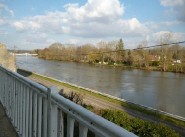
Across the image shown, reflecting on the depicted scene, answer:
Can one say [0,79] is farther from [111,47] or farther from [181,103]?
Result: [111,47]

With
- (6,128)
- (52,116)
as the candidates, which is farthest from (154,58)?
(52,116)

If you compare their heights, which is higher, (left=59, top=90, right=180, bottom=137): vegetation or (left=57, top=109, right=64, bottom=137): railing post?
(left=57, top=109, right=64, bottom=137): railing post

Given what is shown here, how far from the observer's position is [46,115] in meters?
2.83

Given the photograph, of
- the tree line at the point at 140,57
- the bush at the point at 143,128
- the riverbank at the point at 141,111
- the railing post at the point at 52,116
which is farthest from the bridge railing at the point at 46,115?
the tree line at the point at 140,57

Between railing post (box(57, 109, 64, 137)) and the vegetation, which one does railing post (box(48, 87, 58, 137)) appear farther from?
the vegetation

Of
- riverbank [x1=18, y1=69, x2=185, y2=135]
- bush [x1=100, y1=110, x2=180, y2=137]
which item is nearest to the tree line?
riverbank [x1=18, y1=69, x2=185, y2=135]

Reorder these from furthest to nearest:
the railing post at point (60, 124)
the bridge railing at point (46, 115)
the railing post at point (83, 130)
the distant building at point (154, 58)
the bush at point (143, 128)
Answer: the distant building at point (154, 58) < the bush at point (143, 128) < the railing post at point (60, 124) < the railing post at point (83, 130) < the bridge railing at point (46, 115)

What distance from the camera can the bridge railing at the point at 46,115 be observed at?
166 centimetres

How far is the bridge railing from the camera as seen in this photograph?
5.46 ft

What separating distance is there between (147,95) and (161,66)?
157 ft

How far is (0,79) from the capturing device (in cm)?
616

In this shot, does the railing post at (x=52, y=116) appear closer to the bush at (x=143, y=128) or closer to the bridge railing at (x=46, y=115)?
the bridge railing at (x=46, y=115)

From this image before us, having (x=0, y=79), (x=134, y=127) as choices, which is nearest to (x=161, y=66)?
(x=134, y=127)

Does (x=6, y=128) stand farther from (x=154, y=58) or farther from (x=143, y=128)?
(x=154, y=58)
